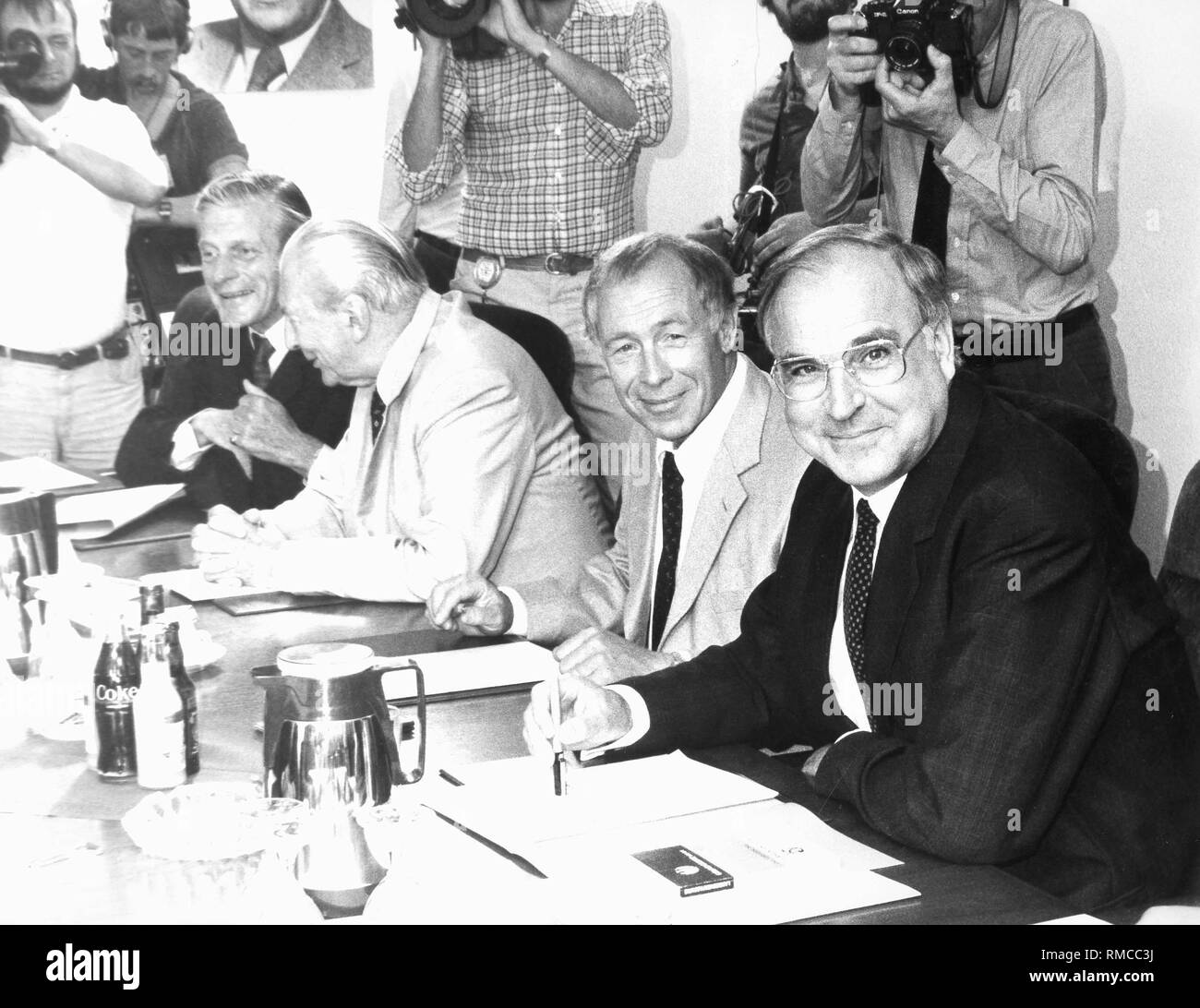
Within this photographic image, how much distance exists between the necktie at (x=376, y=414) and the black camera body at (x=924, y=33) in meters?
1.17

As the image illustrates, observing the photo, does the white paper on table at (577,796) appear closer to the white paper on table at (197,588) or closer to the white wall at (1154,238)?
the white paper on table at (197,588)

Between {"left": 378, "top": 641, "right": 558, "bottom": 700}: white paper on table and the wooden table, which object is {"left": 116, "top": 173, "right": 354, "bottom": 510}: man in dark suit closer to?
the wooden table

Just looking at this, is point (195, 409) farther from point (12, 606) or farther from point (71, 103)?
point (12, 606)

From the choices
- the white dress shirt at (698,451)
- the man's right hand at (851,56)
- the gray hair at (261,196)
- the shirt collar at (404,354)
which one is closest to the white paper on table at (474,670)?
the white dress shirt at (698,451)

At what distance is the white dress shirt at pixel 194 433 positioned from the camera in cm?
374

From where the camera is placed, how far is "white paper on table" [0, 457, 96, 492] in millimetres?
3494

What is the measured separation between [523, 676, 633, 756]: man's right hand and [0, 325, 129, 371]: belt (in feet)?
8.07

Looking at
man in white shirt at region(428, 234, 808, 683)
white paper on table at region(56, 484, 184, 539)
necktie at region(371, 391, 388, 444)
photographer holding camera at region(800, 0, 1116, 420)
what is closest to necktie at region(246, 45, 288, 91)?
white paper on table at region(56, 484, 184, 539)

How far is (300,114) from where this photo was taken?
12.2 feet

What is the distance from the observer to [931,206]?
2.89 m

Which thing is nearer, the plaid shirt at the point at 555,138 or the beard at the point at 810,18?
the beard at the point at 810,18

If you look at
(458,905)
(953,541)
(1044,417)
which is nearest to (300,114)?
(1044,417)

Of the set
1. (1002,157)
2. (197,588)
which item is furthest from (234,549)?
(1002,157)

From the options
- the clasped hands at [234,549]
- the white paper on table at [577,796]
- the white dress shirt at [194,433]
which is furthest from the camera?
the white dress shirt at [194,433]
